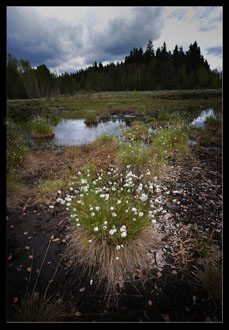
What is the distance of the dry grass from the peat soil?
4.3 inches

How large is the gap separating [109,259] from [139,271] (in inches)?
22.0

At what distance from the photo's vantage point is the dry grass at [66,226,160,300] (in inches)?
95.3

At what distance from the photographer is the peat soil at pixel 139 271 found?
1983 millimetres

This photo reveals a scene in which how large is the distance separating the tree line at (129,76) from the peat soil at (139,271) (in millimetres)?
8428

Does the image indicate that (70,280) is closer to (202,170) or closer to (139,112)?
(202,170)

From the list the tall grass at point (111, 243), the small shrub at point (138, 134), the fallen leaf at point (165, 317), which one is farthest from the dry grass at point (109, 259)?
the small shrub at point (138, 134)

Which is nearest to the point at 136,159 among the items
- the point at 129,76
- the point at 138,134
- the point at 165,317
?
the point at 165,317

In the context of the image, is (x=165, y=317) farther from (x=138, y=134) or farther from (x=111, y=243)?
(x=138, y=134)

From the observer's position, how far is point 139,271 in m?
2.54

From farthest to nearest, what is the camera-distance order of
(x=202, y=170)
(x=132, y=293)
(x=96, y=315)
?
(x=202, y=170) < (x=132, y=293) < (x=96, y=315)

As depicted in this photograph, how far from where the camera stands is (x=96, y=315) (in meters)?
1.99
